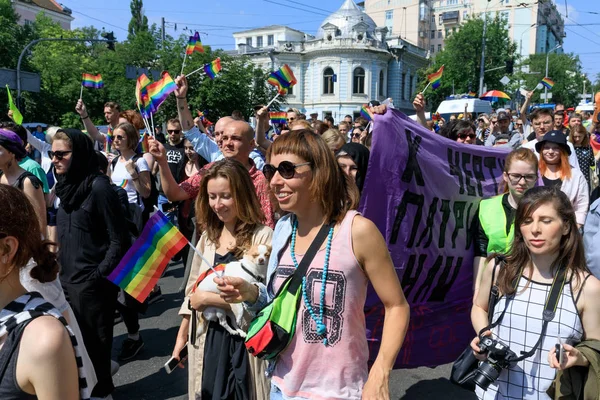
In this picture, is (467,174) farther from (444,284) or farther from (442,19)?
(442,19)

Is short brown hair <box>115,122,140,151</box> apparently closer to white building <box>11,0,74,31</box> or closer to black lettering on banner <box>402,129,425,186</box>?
Result: black lettering on banner <box>402,129,425,186</box>

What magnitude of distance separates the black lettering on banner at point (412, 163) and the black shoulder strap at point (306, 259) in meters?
1.52

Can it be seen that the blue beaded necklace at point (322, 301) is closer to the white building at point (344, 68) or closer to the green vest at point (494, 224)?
the green vest at point (494, 224)

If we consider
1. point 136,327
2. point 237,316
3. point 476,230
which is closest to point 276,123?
→ point 136,327

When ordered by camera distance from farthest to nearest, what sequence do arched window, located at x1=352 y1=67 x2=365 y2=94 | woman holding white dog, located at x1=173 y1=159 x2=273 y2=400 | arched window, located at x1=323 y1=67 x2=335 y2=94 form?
1. arched window, located at x1=323 y1=67 x2=335 y2=94
2. arched window, located at x1=352 y1=67 x2=365 y2=94
3. woman holding white dog, located at x1=173 y1=159 x2=273 y2=400

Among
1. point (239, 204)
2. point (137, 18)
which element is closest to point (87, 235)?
point (239, 204)

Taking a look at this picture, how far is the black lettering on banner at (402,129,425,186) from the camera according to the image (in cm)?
352

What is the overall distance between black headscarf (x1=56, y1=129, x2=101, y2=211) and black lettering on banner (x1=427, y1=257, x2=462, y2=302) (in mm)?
2476

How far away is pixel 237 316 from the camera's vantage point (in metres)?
2.71

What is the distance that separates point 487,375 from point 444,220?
1.45 metres

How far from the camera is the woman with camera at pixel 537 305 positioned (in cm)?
235

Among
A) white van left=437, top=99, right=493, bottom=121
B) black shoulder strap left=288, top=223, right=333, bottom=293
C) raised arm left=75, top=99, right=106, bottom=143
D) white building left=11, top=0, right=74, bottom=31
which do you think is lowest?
black shoulder strap left=288, top=223, right=333, bottom=293

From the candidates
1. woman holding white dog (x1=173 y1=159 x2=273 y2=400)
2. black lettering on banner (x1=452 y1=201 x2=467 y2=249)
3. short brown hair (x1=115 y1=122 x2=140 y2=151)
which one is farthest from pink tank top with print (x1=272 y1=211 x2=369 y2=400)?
short brown hair (x1=115 y1=122 x2=140 y2=151)

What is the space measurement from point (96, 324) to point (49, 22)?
192 feet
